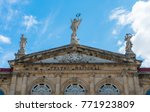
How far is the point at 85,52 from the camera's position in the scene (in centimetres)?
3155

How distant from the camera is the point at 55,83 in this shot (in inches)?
1172

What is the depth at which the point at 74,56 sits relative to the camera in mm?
31359

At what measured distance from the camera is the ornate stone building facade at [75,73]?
29453 mm

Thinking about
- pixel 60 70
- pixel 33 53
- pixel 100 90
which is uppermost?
pixel 33 53

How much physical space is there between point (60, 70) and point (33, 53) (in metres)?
3.44

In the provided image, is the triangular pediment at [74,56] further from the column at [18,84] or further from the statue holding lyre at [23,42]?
the column at [18,84]

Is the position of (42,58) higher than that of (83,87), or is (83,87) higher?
(42,58)

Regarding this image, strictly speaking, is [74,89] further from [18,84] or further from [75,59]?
[18,84]

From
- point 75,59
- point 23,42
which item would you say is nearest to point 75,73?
point 75,59

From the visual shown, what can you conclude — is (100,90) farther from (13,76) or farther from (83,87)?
(13,76)

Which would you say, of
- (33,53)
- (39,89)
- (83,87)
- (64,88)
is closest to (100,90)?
(83,87)

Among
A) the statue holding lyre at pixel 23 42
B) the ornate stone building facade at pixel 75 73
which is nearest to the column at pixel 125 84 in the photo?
the ornate stone building facade at pixel 75 73

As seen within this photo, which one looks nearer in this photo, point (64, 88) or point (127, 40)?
point (64, 88)

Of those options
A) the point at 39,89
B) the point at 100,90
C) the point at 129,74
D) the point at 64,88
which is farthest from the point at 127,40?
the point at 39,89
